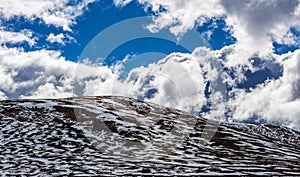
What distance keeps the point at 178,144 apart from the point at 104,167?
1784 cm

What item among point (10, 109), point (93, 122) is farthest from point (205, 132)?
point (10, 109)

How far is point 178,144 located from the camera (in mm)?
49531

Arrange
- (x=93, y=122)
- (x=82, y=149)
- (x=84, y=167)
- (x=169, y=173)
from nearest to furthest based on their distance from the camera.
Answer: (x=169, y=173)
(x=84, y=167)
(x=82, y=149)
(x=93, y=122)

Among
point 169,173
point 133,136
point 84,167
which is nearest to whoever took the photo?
point 169,173

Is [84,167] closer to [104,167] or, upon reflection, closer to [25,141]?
[104,167]

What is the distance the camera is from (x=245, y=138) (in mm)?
59562

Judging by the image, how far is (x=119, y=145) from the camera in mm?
46594

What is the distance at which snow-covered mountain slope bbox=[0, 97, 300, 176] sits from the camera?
111ft

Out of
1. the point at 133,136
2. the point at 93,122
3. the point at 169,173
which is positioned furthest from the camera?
the point at 93,122

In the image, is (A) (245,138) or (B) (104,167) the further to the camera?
(A) (245,138)

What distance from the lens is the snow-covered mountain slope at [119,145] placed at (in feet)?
111

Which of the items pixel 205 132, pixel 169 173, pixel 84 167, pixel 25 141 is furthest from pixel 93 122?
pixel 169 173

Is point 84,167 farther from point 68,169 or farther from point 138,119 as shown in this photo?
point 138,119

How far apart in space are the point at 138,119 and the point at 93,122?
958 centimetres
